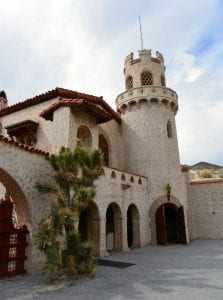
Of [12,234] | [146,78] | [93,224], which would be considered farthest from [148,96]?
[12,234]

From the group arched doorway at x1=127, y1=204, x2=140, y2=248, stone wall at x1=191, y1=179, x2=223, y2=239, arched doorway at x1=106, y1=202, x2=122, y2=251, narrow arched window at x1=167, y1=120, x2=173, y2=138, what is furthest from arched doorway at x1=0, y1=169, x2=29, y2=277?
stone wall at x1=191, y1=179, x2=223, y2=239

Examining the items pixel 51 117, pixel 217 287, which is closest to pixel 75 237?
A: pixel 217 287

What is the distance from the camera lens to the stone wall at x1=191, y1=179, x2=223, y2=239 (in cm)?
1989

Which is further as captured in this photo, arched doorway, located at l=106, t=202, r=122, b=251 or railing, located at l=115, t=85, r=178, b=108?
railing, located at l=115, t=85, r=178, b=108

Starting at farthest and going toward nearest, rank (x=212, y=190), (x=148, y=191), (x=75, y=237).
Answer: (x=212, y=190)
(x=148, y=191)
(x=75, y=237)

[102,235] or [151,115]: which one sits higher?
[151,115]

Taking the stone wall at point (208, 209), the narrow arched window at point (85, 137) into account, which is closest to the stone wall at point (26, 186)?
the narrow arched window at point (85, 137)

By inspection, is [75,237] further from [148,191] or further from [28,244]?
[148,191]

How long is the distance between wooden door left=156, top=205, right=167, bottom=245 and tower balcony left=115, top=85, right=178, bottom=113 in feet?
25.6

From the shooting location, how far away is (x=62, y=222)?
26.3 feet

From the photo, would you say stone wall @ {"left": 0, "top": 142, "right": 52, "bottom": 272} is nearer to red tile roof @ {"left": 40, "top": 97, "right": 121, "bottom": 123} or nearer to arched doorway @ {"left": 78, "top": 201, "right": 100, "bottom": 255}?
red tile roof @ {"left": 40, "top": 97, "right": 121, "bottom": 123}

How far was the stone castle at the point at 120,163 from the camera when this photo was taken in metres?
9.23

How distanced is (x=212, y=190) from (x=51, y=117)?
14.4m

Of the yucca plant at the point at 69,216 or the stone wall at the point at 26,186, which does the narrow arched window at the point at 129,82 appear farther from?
the yucca plant at the point at 69,216
